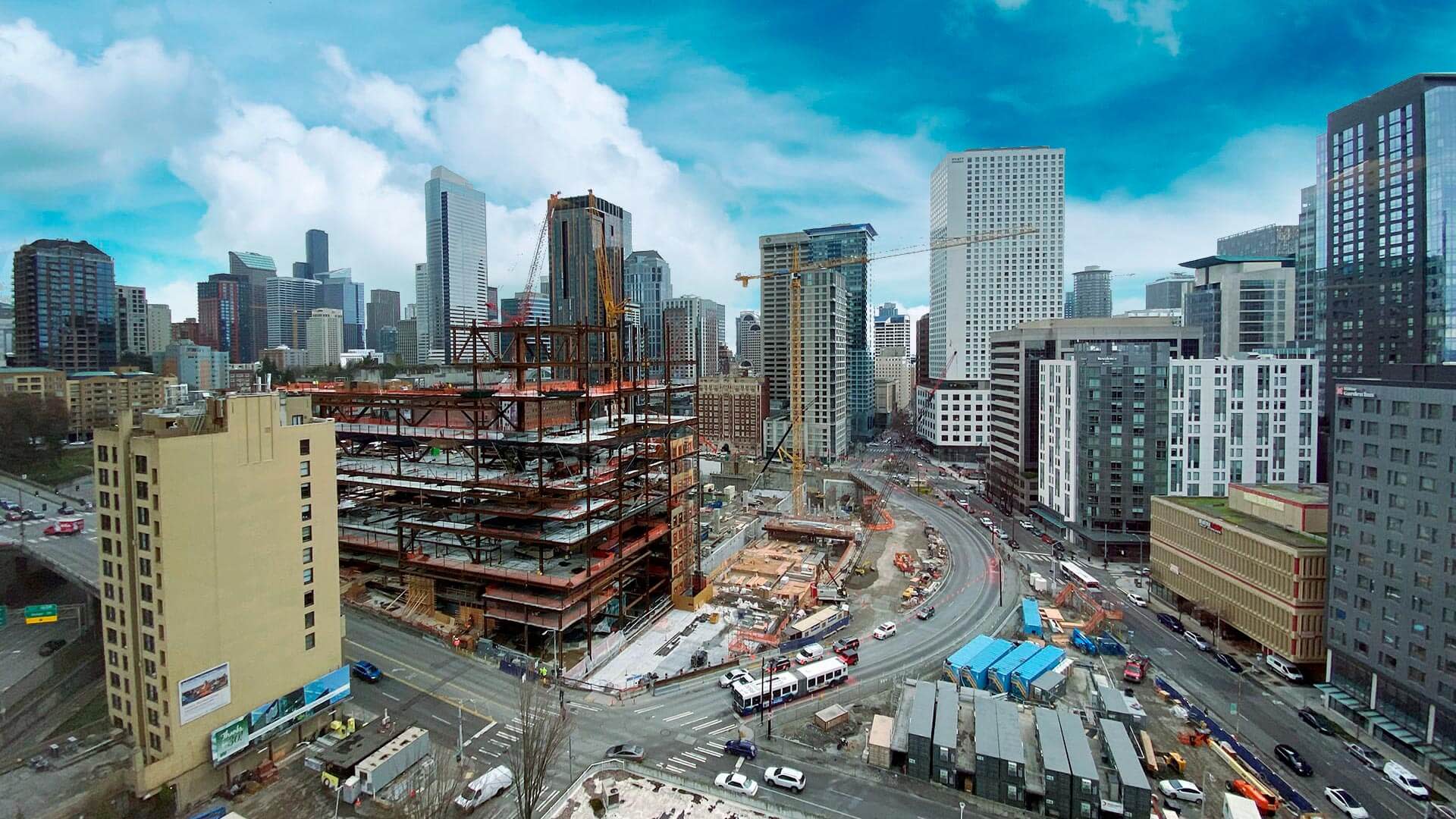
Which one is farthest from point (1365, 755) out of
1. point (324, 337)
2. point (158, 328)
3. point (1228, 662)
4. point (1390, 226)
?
point (324, 337)

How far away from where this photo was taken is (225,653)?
27.5 meters

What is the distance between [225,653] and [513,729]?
12.7 metres

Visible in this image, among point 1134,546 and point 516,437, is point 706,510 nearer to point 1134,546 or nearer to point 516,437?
point 516,437

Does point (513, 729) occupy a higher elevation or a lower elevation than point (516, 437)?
lower

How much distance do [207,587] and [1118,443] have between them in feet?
239

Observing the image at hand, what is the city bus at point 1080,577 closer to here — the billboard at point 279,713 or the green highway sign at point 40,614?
the billboard at point 279,713

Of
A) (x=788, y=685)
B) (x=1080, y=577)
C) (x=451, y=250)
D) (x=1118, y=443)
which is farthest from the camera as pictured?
(x=451, y=250)

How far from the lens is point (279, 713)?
29.5 meters

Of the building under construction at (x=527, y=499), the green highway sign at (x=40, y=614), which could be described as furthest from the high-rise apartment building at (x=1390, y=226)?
the green highway sign at (x=40, y=614)

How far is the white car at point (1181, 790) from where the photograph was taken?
29.0m

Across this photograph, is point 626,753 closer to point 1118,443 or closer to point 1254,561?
point 1254,561

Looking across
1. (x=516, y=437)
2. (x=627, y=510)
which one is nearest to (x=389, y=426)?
(x=516, y=437)

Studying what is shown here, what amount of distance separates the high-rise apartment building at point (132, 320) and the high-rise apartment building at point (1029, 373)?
14340 centimetres

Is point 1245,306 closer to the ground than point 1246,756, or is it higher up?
higher up
